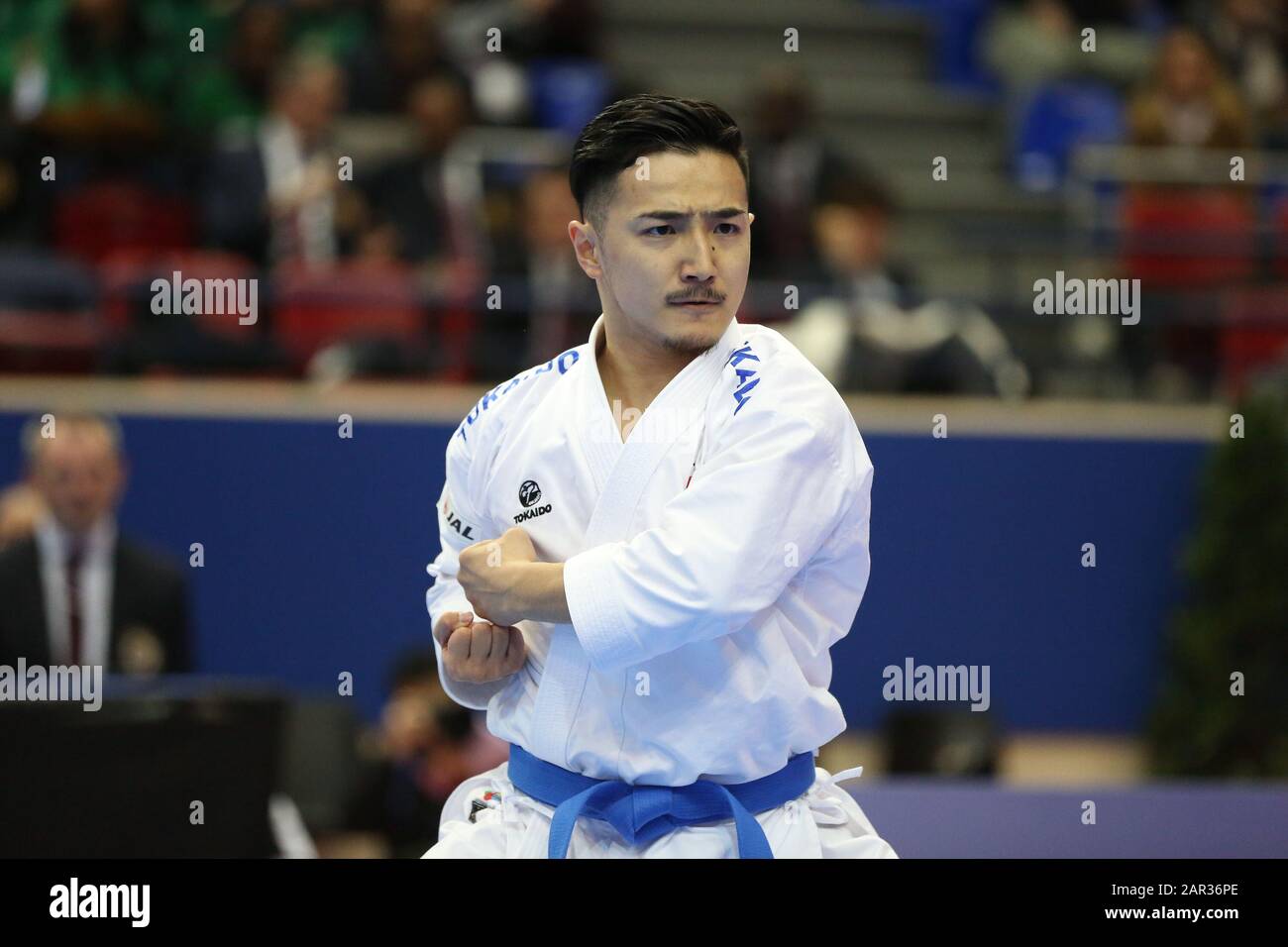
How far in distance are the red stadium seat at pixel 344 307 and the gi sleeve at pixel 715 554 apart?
4.16 meters

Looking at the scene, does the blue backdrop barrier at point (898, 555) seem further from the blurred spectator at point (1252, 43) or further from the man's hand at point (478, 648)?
the blurred spectator at point (1252, 43)

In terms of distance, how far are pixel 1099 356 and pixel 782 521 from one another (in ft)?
15.6

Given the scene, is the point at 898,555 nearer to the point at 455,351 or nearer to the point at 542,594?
the point at 455,351

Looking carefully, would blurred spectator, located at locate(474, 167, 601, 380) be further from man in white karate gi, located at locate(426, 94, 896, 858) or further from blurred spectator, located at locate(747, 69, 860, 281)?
man in white karate gi, located at locate(426, 94, 896, 858)

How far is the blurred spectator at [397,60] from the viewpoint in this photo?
28.6ft

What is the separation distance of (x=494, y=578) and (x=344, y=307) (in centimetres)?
430

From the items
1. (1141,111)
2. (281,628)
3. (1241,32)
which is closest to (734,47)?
(1141,111)

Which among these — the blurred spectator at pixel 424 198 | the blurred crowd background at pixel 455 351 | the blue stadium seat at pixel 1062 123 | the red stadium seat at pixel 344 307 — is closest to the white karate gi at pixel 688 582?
the blurred crowd background at pixel 455 351

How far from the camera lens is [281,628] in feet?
20.1

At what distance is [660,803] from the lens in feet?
10.3

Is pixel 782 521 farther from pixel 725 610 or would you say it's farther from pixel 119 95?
pixel 119 95

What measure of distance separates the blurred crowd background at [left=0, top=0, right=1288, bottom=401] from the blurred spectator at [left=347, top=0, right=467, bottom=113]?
0.05 ft

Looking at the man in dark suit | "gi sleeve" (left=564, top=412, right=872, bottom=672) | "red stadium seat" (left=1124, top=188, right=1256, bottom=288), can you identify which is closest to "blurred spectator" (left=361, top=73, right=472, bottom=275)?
the man in dark suit
